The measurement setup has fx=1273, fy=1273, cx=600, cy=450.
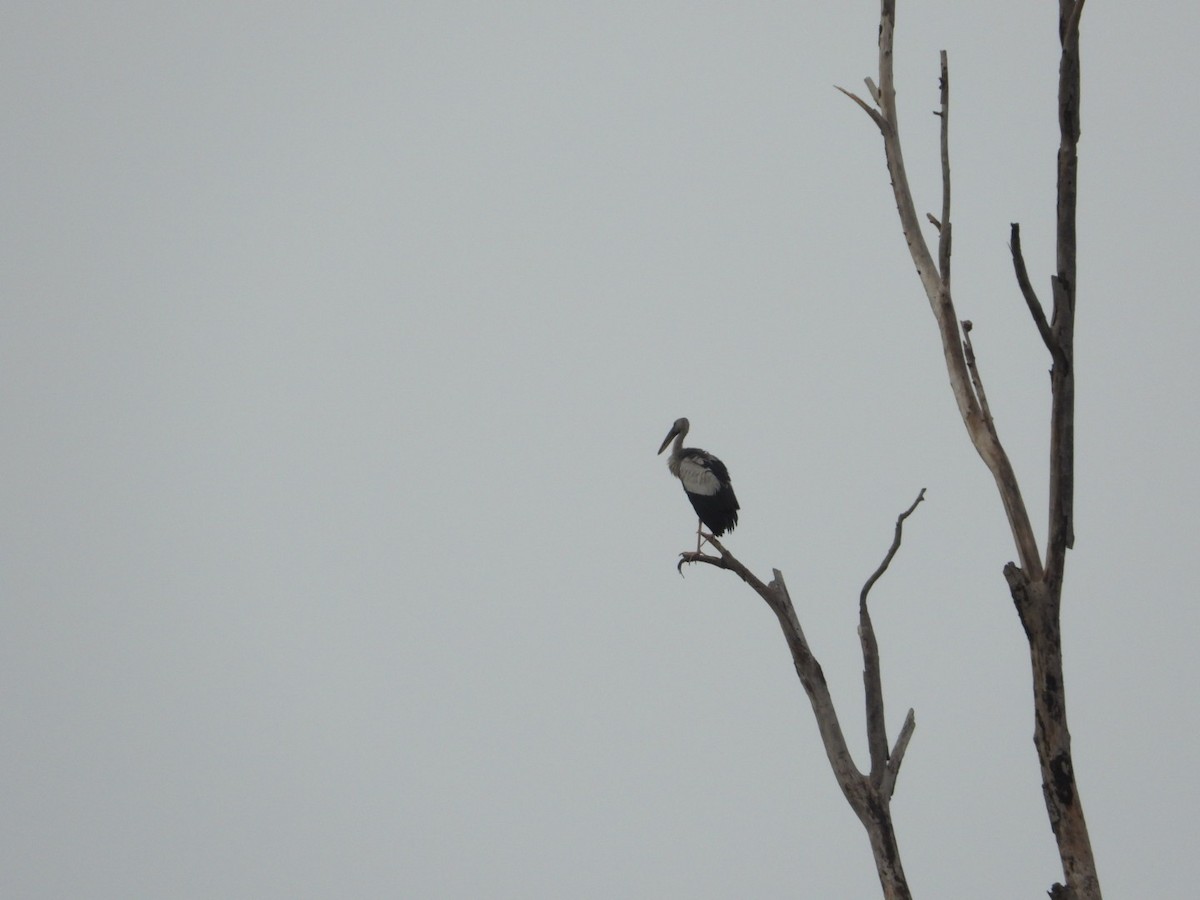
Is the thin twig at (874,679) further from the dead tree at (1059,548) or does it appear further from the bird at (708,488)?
the bird at (708,488)

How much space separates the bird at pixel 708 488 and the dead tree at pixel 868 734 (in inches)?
225

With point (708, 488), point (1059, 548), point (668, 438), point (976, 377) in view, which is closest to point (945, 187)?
point (976, 377)

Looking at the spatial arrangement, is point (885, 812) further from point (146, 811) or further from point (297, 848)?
point (146, 811)

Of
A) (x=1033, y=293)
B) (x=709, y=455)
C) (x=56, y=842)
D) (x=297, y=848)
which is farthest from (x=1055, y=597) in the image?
(x=56, y=842)

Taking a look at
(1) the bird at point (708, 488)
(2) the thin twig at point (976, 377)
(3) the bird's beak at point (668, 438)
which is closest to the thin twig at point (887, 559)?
(2) the thin twig at point (976, 377)

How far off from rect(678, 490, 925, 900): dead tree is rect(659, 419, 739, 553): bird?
5.71m

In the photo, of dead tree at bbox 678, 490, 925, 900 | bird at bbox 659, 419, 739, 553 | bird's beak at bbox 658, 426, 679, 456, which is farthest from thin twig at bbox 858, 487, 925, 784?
bird's beak at bbox 658, 426, 679, 456

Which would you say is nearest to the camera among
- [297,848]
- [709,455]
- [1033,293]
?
[1033,293]

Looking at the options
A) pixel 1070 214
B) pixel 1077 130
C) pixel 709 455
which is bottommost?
pixel 1070 214

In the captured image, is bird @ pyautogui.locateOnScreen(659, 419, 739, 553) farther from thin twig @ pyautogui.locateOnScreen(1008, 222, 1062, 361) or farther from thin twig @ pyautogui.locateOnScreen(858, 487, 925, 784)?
thin twig @ pyautogui.locateOnScreen(1008, 222, 1062, 361)

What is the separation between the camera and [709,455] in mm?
→ 15016

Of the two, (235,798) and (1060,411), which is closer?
(1060,411)

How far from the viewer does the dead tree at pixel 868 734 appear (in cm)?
745

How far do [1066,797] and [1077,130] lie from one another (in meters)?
2.69
